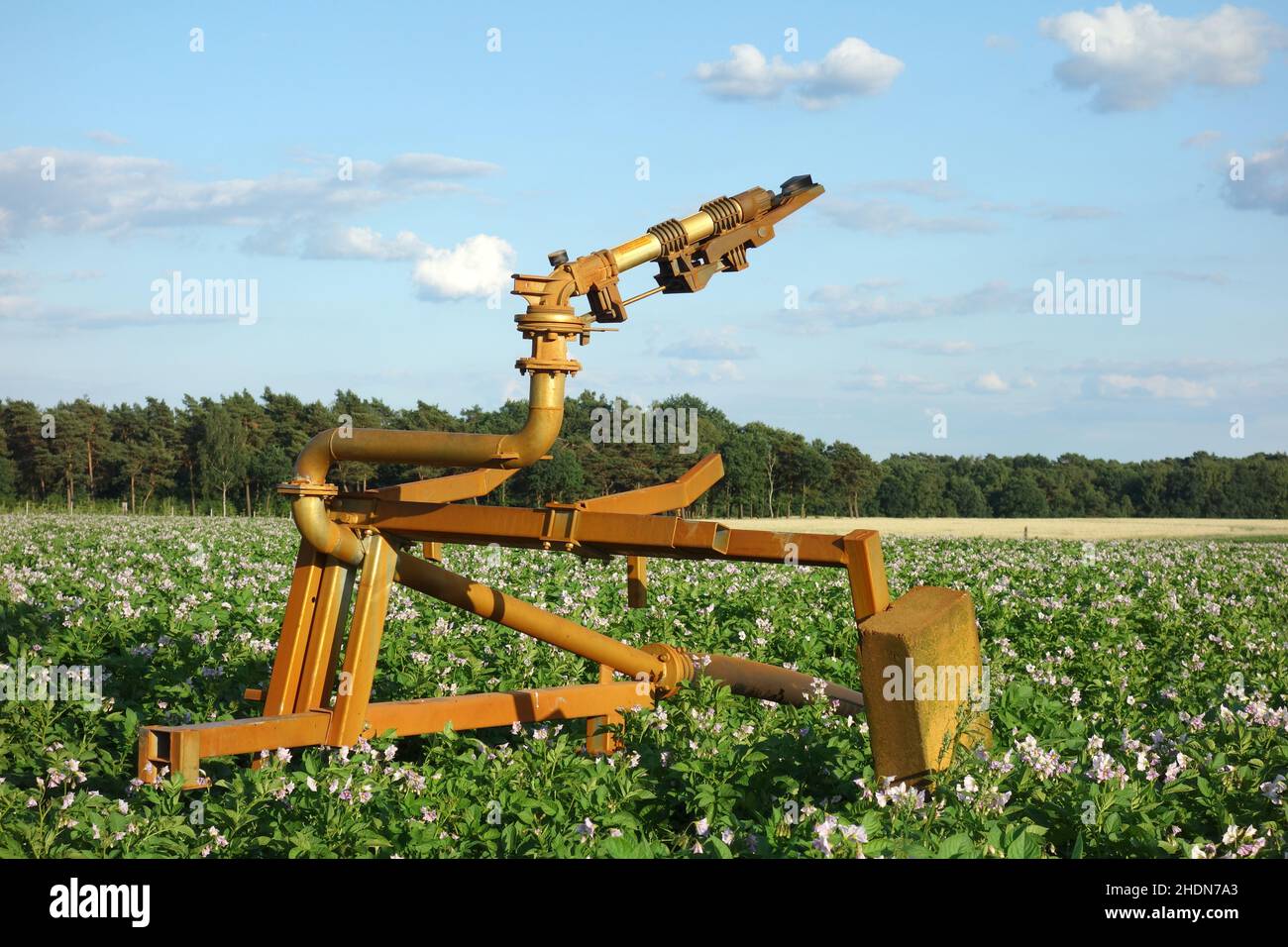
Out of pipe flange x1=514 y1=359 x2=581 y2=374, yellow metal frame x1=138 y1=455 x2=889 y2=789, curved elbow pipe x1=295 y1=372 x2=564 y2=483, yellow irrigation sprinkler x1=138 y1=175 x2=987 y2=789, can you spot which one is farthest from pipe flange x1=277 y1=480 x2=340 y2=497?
pipe flange x1=514 y1=359 x2=581 y2=374

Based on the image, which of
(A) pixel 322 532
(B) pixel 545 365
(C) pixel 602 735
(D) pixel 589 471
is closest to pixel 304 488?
(A) pixel 322 532

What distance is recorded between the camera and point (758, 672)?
25.3 feet

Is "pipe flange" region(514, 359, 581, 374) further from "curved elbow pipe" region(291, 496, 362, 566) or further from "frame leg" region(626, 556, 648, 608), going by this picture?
"frame leg" region(626, 556, 648, 608)

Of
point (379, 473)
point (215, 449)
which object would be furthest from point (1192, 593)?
point (215, 449)

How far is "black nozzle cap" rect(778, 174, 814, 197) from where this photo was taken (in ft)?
21.0

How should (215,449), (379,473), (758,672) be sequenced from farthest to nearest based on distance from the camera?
1. (215,449)
2. (379,473)
3. (758,672)

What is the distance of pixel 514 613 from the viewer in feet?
22.0

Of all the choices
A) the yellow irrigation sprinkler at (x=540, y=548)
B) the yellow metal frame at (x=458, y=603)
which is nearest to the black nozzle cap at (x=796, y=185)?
the yellow irrigation sprinkler at (x=540, y=548)

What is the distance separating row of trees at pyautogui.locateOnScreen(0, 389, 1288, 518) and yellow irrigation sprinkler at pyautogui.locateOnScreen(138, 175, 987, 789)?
5024cm

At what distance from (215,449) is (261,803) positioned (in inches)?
3083

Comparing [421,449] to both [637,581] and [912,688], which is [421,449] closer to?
[637,581]

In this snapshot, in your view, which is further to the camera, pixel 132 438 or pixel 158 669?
pixel 132 438

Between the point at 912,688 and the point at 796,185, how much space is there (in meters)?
2.89
